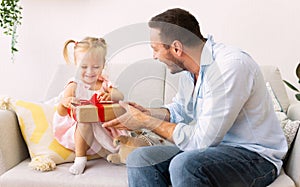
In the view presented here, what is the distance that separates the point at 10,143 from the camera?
1.77 m

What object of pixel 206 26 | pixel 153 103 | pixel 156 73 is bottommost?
pixel 153 103

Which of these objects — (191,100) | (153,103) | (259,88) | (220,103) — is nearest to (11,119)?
(153,103)

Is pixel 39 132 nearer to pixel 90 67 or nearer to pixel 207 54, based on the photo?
pixel 90 67

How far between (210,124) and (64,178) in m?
0.60

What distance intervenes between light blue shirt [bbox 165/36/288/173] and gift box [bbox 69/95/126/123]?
227mm

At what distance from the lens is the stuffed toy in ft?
5.65

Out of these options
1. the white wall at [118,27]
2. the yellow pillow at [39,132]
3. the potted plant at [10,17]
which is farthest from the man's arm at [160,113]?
the potted plant at [10,17]

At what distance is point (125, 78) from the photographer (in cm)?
157

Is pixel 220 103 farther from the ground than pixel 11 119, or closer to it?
farther from the ground

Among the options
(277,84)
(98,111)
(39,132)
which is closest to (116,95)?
(98,111)

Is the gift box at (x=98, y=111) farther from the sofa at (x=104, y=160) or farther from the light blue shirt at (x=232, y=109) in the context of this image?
the light blue shirt at (x=232, y=109)

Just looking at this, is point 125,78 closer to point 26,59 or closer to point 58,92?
point 58,92

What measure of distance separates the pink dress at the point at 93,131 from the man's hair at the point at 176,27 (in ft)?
1.04

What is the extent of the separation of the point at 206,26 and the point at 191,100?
0.80 meters
